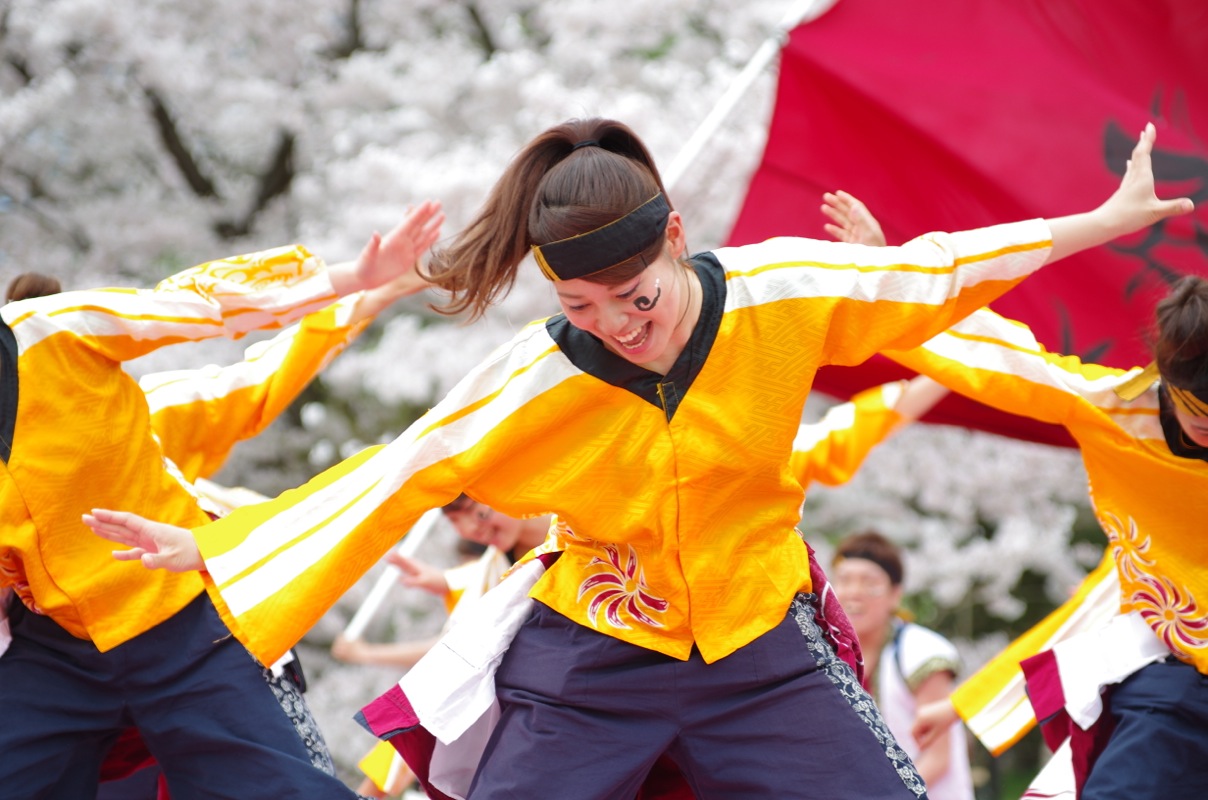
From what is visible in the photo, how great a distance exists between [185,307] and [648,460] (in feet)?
4.04

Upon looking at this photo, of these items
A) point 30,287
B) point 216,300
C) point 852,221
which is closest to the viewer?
point 852,221

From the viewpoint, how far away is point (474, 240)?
99.3 inches

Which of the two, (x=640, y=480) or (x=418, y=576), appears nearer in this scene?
(x=640, y=480)

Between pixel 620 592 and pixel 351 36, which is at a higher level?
pixel 620 592

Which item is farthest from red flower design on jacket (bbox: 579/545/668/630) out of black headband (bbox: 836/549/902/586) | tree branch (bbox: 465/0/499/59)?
tree branch (bbox: 465/0/499/59)

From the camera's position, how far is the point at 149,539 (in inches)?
94.7

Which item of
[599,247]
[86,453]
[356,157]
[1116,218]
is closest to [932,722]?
[1116,218]

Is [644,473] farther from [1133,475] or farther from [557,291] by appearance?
[1133,475]

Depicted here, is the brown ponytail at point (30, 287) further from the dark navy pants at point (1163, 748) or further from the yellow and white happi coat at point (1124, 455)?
the dark navy pants at point (1163, 748)

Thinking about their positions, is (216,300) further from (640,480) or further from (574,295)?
(640,480)

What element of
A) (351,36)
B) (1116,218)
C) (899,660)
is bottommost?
(899,660)

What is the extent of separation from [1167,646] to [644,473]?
1330mm

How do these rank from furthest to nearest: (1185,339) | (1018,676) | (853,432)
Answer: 1. (853,432)
2. (1018,676)
3. (1185,339)

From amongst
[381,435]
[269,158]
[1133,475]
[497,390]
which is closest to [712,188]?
[381,435]
